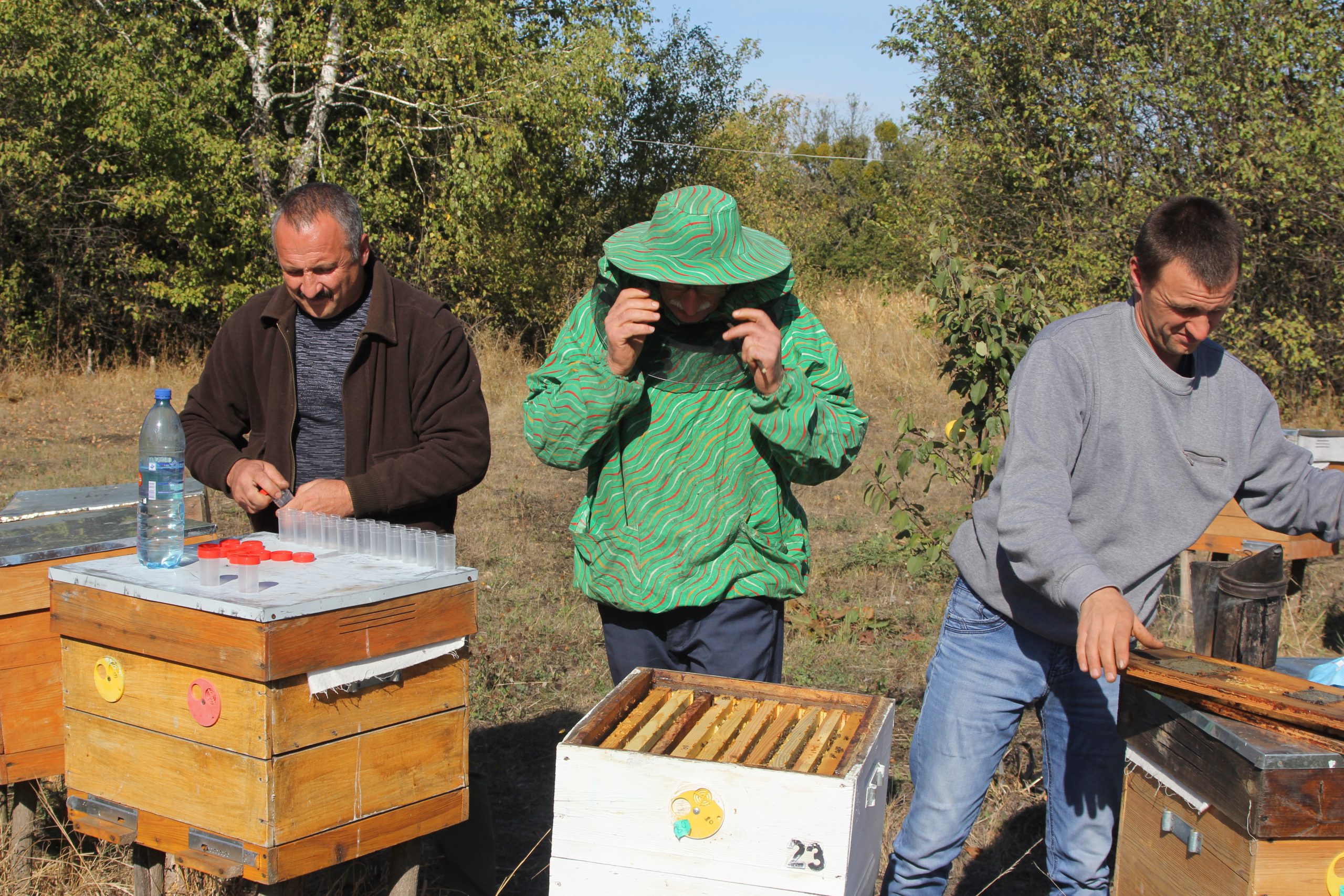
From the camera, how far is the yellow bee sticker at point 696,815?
79.7 inches

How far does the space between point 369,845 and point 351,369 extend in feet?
4.60

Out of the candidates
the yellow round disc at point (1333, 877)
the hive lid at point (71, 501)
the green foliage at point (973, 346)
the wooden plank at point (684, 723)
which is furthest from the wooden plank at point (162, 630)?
the green foliage at point (973, 346)

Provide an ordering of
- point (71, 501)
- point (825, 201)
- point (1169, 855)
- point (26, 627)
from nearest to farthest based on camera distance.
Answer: point (1169, 855) → point (26, 627) → point (71, 501) → point (825, 201)

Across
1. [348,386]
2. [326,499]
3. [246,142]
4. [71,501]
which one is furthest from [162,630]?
[246,142]

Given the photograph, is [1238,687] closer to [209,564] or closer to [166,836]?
[209,564]

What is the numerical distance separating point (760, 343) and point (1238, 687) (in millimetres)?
1217

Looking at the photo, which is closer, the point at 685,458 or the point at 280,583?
the point at 280,583

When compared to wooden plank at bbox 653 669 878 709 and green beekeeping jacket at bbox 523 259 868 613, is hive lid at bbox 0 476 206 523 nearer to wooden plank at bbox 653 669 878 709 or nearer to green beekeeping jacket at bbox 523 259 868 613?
green beekeeping jacket at bbox 523 259 868 613

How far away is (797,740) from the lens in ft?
7.68

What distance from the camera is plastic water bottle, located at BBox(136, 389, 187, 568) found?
2.54 meters

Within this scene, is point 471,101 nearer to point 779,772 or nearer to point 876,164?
point 779,772

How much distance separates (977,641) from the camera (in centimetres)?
271

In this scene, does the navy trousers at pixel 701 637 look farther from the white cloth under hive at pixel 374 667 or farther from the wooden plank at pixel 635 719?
the white cloth under hive at pixel 374 667

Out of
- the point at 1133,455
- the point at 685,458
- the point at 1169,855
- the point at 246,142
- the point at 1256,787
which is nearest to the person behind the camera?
the point at 1256,787
